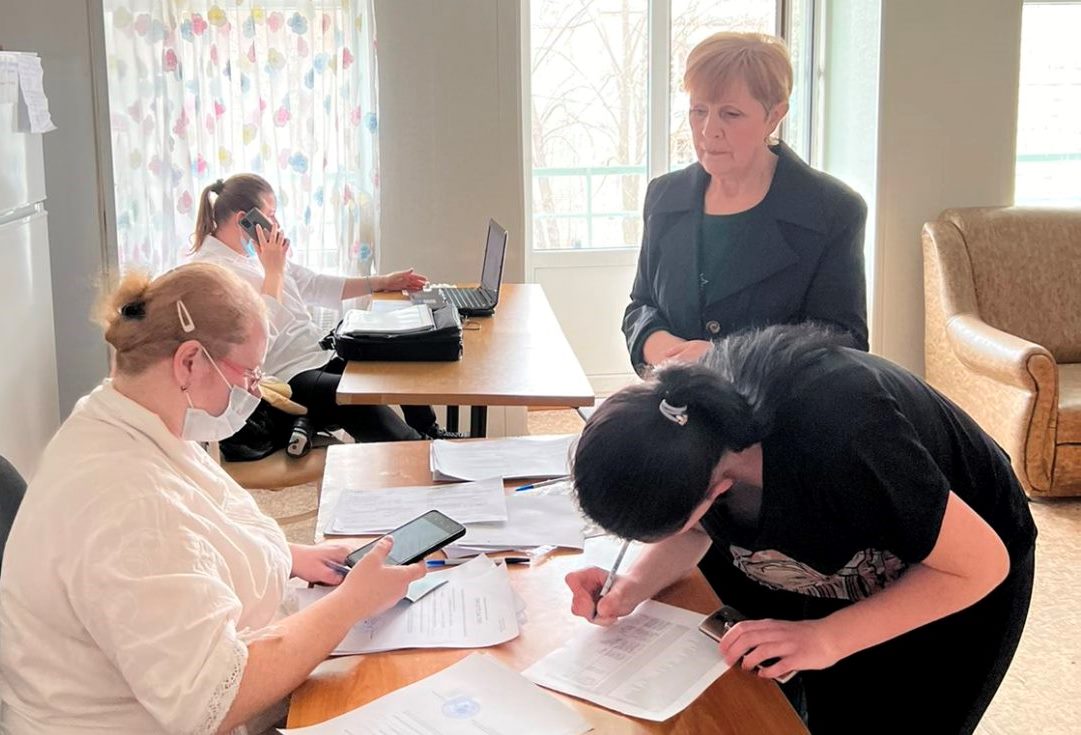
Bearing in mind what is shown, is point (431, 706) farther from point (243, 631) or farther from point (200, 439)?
point (200, 439)

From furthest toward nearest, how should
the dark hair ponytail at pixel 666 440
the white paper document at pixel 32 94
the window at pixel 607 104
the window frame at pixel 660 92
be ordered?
the window at pixel 607 104, the window frame at pixel 660 92, the white paper document at pixel 32 94, the dark hair ponytail at pixel 666 440

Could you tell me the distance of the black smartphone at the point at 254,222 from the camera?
315 cm

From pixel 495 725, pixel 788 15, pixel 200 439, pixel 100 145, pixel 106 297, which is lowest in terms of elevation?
pixel 495 725

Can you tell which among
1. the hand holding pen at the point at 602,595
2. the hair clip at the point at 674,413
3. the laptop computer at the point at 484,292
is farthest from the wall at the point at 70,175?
the hair clip at the point at 674,413

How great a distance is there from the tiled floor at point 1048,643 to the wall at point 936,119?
1.24 meters

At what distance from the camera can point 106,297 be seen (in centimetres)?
137

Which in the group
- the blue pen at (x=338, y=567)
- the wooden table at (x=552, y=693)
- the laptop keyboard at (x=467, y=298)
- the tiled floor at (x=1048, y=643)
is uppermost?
the laptop keyboard at (x=467, y=298)

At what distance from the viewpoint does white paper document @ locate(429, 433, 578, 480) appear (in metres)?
1.93

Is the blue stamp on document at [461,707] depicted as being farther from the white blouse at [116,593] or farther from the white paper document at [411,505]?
the white paper document at [411,505]

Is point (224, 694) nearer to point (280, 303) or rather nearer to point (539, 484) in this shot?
point (539, 484)

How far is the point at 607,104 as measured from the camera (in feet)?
16.5

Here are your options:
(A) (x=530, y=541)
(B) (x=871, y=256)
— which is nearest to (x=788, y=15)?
(B) (x=871, y=256)

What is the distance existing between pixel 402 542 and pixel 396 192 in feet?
9.23

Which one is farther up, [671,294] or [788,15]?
[788,15]
